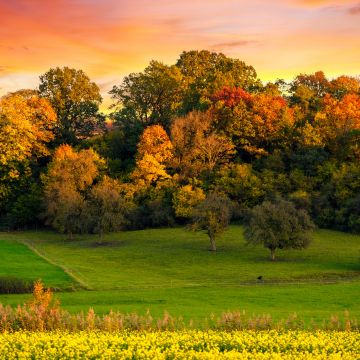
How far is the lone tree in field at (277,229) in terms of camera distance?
74000 millimetres

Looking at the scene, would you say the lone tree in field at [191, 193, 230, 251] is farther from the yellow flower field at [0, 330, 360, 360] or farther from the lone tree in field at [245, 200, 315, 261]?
the yellow flower field at [0, 330, 360, 360]

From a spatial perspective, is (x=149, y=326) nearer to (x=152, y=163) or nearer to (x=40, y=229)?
(x=152, y=163)

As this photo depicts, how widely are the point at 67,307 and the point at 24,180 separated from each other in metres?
73.2

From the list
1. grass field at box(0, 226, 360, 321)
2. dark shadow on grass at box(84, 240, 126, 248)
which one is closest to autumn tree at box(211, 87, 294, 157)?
grass field at box(0, 226, 360, 321)

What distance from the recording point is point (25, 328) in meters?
28.0

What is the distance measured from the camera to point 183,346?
22859 millimetres

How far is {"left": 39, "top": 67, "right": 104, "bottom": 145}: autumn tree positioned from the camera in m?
124

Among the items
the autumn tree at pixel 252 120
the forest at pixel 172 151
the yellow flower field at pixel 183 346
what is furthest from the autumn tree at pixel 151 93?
the yellow flower field at pixel 183 346

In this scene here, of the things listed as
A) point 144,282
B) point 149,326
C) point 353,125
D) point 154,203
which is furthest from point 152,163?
point 149,326

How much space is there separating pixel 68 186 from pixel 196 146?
74.3 ft

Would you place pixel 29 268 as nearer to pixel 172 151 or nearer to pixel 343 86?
pixel 172 151

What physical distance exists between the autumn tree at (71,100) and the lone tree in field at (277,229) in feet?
190

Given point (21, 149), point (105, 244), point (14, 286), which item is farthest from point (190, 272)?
point (21, 149)

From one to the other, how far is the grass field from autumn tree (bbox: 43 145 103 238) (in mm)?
3098
